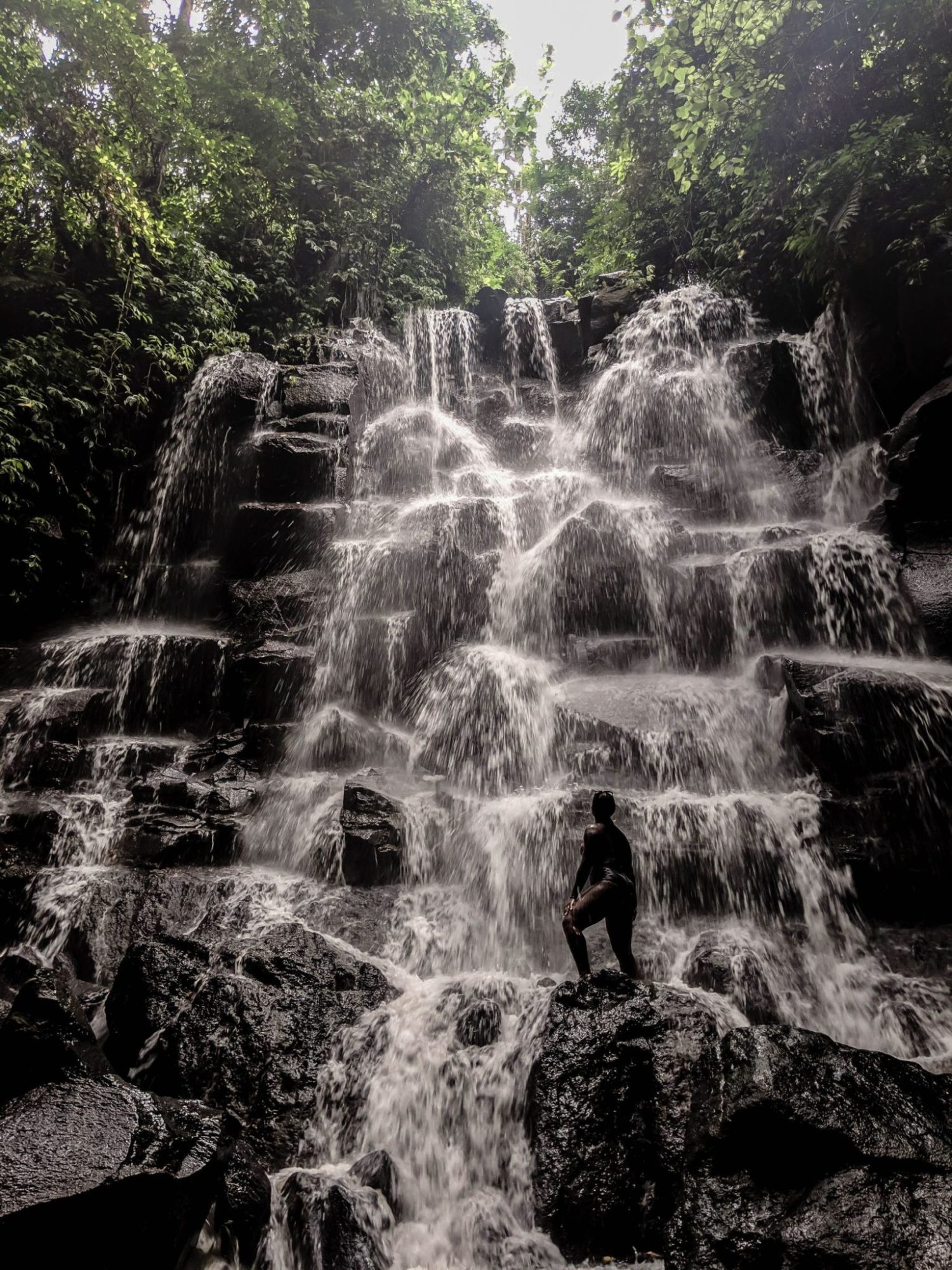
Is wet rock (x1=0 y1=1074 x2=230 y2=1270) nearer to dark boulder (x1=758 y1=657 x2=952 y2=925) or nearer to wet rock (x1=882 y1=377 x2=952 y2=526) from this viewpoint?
dark boulder (x1=758 y1=657 x2=952 y2=925)

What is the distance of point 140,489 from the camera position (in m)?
14.2

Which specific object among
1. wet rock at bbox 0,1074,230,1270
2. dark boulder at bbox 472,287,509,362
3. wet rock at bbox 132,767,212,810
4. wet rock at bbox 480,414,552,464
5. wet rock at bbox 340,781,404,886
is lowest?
wet rock at bbox 0,1074,230,1270

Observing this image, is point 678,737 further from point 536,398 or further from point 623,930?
point 536,398

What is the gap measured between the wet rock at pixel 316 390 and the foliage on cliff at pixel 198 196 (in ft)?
6.99

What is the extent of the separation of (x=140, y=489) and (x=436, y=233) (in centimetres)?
1454

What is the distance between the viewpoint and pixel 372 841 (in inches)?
307

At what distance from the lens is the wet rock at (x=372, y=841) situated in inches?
305

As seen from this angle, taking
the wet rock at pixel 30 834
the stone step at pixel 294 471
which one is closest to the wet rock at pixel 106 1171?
the wet rock at pixel 30 834

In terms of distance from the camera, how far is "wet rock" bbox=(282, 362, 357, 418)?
1478cm

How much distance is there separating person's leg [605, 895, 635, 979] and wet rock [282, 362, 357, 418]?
12247 millimetres

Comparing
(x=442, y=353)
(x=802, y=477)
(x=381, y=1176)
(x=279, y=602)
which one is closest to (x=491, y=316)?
(x=442, y=353)

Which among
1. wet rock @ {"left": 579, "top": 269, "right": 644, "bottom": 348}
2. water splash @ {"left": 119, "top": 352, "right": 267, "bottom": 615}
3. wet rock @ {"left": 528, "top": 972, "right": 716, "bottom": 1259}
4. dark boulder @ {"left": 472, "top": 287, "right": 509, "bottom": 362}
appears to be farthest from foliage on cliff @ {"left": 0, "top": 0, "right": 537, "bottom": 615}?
wet rock @ {"left": 528, "top": 972, "right": 716, "bottom": 1259}

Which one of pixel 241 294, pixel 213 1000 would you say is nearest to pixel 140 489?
pixel 241 294

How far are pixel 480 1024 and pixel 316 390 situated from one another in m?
13.3
